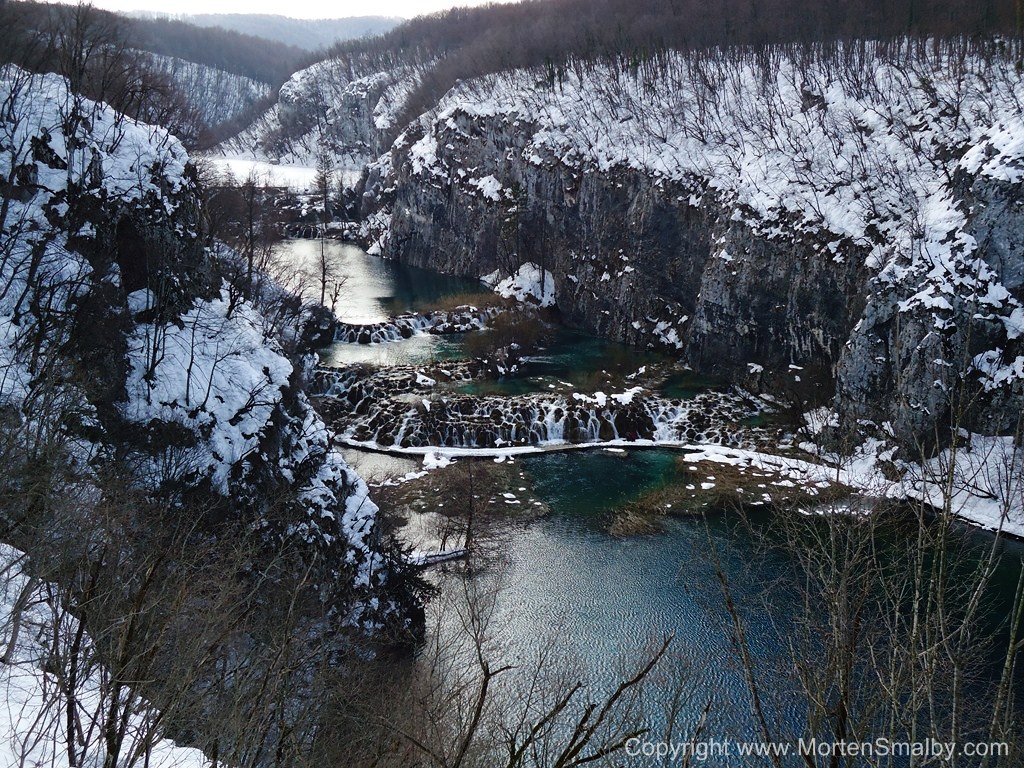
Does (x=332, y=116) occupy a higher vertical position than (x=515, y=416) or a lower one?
higher

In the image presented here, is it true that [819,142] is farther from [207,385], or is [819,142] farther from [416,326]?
[207,385]

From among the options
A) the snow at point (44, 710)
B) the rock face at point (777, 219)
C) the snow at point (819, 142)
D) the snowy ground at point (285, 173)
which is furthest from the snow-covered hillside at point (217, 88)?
the snow at point (44, 710)

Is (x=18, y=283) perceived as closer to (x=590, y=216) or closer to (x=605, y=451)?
(x=605, y=451)

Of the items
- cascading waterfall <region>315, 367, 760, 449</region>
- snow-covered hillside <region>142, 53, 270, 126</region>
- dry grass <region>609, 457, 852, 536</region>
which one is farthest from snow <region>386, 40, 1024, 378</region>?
snow-covered hillside <region>142, 53, 270, 126</region>

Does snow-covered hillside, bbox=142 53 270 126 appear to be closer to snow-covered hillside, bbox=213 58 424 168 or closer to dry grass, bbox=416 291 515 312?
snow-covered hillside, bbox=213 58 424 168

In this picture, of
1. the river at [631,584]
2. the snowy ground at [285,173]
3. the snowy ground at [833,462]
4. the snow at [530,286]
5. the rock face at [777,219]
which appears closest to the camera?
the river at [631,584]

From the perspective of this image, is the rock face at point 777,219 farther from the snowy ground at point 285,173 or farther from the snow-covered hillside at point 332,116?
the snow-covered hillside at point 332,116

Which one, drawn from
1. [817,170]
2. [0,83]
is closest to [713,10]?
[817,170]

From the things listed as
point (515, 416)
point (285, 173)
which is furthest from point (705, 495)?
point (285, 173)
